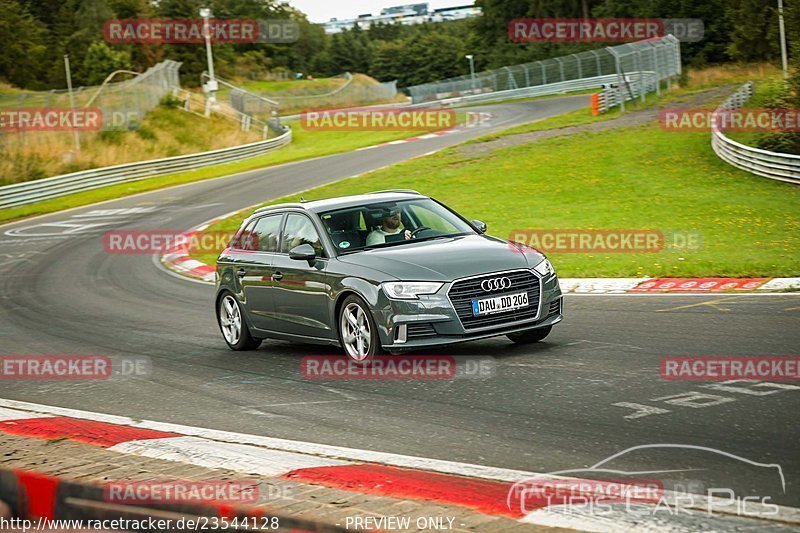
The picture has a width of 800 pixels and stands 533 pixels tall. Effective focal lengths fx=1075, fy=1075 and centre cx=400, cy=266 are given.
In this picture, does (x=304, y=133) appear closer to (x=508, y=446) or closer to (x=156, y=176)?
(x=156, y=176)

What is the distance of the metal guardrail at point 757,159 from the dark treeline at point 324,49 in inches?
192

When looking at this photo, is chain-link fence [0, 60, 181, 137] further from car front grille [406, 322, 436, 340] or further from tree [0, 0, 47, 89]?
tree [0, 0, 47, 89]

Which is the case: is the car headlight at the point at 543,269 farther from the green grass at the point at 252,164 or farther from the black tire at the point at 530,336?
the green grass at the point at 252,164

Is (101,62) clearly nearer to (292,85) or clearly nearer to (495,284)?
(292,85)

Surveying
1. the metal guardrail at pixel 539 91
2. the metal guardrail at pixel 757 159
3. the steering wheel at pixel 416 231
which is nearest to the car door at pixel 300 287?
the steering wheel at pixel 416 231

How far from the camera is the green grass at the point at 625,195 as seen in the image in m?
16.5

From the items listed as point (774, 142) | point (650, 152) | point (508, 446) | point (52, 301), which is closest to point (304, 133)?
point (650, 152)

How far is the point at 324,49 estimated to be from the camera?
6555 inches

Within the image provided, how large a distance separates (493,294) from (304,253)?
6.62 ft

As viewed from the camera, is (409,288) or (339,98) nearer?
(409,288)

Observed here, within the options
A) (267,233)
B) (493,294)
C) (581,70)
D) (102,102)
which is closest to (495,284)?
(493,294)

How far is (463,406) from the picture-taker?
25.3 ft

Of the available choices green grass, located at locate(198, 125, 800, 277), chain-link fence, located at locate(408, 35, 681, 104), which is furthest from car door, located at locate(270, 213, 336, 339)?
chain-link fence, located at locate(408, 35, 681, 104)

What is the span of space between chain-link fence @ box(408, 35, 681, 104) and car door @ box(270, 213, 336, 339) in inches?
1372
